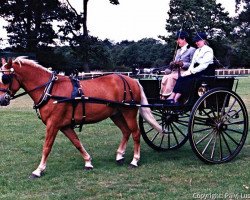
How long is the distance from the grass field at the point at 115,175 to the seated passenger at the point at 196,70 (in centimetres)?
129

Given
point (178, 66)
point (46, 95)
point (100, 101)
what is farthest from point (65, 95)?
point (178, 66)

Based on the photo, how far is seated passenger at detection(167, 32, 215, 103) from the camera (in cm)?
833

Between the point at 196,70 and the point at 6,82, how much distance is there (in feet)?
11.3

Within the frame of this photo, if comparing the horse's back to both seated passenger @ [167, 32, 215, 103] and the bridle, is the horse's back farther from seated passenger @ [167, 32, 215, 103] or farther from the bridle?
seated passenger @ [167, 32, 215, 103]

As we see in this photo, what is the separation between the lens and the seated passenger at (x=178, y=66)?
8.59m

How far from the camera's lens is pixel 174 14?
58750 mm

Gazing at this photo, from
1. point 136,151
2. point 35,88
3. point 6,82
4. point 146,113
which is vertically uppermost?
point 6,82

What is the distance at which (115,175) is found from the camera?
290 inches

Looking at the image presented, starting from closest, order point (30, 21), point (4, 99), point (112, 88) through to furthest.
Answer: point (4, 99) → point (112, 88) → point (30, 21)

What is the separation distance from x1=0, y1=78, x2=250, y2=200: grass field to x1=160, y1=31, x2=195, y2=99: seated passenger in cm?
137

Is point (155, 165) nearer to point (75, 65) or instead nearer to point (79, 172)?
point (79, 172)

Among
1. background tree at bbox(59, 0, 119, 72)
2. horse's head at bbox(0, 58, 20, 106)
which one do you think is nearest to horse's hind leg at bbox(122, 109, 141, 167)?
horse's head at bbox(0, 58, 20, 106)

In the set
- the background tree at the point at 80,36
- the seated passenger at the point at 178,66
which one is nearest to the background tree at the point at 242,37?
the background tree at the point at 80,36

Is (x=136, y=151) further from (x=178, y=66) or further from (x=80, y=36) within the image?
(x=80, y=36)
